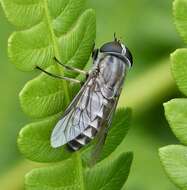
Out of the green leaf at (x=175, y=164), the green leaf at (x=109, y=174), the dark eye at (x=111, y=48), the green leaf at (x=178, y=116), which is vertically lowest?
the green leaf at (x=109, y=174)

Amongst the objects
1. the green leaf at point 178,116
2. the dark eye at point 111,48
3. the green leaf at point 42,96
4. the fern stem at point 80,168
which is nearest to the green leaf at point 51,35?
the green leaf at point 42,96

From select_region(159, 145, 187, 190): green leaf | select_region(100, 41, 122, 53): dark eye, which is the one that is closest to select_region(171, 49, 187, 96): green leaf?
select_region(159, 145, 187, 190): green leaf

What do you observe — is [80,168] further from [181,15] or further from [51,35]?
[181,15]

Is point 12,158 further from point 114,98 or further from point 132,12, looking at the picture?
point 114,98

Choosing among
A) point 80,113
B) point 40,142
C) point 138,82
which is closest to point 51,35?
point 40,142

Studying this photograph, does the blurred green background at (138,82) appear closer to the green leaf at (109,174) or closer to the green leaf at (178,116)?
the green leaf at (109,174)

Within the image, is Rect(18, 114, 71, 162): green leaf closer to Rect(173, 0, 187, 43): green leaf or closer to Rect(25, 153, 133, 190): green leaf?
Rect(25, 153, 133, 190): green leaf
